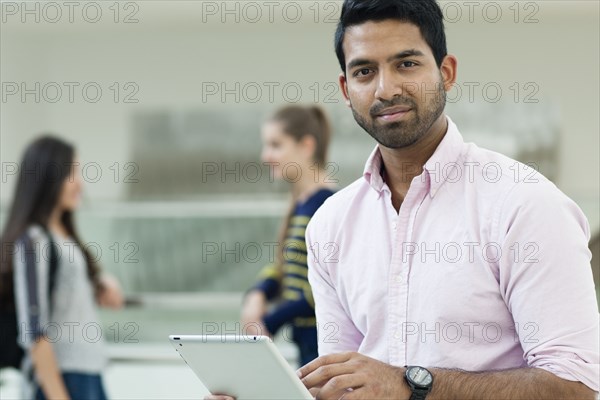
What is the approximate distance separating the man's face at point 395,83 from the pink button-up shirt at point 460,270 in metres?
0.08

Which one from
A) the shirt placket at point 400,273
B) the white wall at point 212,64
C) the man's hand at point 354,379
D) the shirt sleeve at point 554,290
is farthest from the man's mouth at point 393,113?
the white wall at point 212,64

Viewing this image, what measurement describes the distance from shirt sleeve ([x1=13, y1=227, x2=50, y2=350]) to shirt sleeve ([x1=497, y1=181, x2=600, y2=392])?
5.43 ft

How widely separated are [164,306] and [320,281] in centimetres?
283

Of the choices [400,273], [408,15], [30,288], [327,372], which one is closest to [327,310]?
[400,273]

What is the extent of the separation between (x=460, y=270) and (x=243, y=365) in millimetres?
383

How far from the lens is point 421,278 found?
1603mm

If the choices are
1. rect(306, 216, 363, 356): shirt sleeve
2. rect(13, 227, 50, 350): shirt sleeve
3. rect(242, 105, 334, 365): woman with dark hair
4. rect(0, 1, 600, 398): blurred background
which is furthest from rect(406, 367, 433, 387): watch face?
rect(0, 1, 600, 398): blurred background

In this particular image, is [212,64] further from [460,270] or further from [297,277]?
[460,270]

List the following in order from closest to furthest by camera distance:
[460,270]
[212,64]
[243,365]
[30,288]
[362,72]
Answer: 1. [243,365]
2. [460,270]
3. [362,72]
4. [30,288]
5. [212,64]

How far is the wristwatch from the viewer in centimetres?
148

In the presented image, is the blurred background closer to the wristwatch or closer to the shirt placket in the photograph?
the shirt placket

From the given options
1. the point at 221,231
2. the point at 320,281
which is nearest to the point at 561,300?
the point at 320,281

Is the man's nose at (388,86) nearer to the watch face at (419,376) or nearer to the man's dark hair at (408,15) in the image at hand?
the man's dark hair at (408,15)

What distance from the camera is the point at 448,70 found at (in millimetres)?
1729
